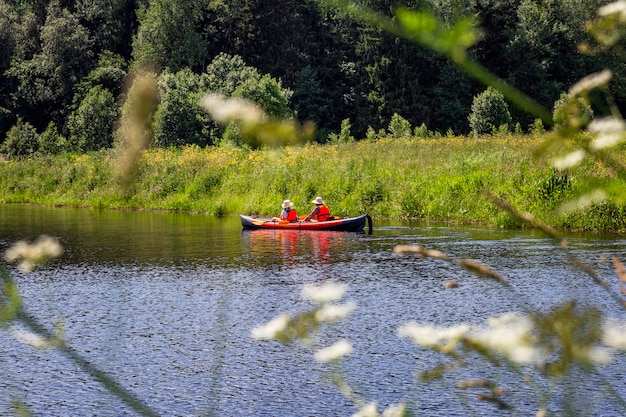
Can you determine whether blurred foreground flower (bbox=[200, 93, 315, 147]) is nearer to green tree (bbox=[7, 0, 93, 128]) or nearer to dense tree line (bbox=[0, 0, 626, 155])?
green tree (bbox=[7, 0, 93, 128])

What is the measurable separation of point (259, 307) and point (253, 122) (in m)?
14.0

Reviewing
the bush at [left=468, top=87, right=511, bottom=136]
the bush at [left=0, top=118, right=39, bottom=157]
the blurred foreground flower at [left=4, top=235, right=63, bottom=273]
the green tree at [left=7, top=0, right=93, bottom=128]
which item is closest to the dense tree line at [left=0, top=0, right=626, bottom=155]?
the green tree at [left=7, top=0, right=93, bottom=128]

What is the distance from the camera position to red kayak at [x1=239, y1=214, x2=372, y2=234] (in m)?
25.4

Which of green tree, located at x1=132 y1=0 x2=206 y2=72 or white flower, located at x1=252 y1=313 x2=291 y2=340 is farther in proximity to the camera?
green tree, located at x1=132 y1=0 x2=206 y2=72

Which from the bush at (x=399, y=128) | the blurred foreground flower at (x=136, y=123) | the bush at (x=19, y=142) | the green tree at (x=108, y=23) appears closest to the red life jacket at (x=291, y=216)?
the bush at (x=399, y=128)

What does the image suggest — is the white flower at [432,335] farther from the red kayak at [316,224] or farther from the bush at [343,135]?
the red kayak at [316,224]

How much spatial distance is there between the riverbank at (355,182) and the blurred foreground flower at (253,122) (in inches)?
838

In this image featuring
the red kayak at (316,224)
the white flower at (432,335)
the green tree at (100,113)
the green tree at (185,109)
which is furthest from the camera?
the green tree at (185,109)

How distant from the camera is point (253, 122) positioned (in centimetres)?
142

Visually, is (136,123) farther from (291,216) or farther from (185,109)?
(185,109)

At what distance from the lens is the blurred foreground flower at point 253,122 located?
1334 mm

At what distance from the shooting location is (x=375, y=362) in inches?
448

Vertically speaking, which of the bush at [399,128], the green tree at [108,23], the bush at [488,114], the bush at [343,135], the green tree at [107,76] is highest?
the green tree at [108,23]

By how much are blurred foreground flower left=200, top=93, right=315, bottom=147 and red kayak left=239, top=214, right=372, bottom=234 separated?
929 inches
